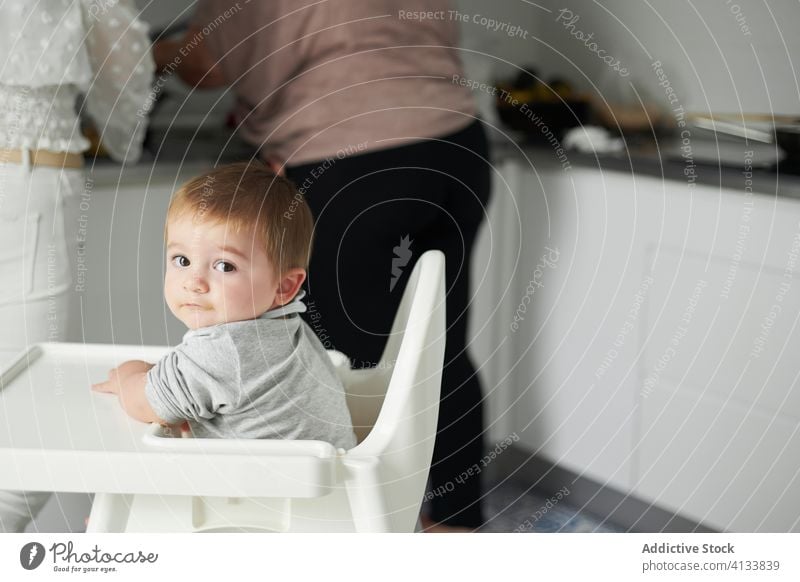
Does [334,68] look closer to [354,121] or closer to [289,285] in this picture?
[354,121]

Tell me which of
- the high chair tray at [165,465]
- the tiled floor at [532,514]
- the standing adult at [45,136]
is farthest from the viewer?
the tiled floor at [532,514]

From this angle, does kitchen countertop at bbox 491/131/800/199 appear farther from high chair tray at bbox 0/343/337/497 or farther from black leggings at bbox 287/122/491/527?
high chair tray at bbox 0/343/337/497

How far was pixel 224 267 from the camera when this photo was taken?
18.6 inches

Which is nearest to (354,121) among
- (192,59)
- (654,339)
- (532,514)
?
(192,59)

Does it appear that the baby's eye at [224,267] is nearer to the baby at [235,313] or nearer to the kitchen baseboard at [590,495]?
the baby at [235,313]

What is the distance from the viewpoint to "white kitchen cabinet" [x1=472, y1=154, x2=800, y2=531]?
847 mm

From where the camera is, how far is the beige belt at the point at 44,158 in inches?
23.7

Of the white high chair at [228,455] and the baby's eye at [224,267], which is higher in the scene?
the baby's eye at [224,267]

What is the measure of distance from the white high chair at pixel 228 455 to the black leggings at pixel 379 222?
0.12 metres

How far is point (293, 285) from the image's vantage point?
50 centimetres

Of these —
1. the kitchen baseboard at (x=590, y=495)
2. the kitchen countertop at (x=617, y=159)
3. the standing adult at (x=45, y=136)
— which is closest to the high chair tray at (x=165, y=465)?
the standing adult at (x=45, y=136)

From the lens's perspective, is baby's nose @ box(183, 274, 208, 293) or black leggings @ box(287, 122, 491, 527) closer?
baby's nose @ box(183, 274, 208, 293)

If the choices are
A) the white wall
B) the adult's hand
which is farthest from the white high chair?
the white wall

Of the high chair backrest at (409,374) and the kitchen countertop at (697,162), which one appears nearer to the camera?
the high chair backrest at (409,374)
